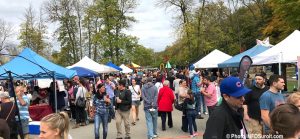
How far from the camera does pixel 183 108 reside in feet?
40.4

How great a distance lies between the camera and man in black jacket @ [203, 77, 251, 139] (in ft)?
11.3

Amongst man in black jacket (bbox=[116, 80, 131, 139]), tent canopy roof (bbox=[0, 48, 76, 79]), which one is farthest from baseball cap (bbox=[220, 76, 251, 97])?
tent canopy roof (bbox=[0, 48, 76, 79])

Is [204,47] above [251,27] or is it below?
below

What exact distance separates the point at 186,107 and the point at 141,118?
5.35 meters

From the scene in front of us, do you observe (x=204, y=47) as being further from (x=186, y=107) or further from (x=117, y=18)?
(x=186, y=107)

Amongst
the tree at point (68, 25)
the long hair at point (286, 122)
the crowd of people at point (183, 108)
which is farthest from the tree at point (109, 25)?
the long hair at point (286, 122)

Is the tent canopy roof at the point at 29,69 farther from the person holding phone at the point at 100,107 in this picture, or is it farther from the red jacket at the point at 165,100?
the red jacket at the point at 165,100

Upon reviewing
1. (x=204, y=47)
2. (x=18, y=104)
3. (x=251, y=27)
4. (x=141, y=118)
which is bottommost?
(x=141, y=118)

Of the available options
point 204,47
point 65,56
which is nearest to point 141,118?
point 204,47

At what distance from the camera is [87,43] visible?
1975 inches

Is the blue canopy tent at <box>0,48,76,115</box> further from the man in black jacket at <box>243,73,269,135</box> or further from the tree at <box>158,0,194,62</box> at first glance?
the tree at <box>158,0,194,62</box>

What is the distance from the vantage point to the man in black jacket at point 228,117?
3439 mm

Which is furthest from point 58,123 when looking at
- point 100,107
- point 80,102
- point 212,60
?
point 212,60

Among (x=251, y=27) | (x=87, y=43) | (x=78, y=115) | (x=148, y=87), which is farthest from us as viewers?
(x=251, y=27)
